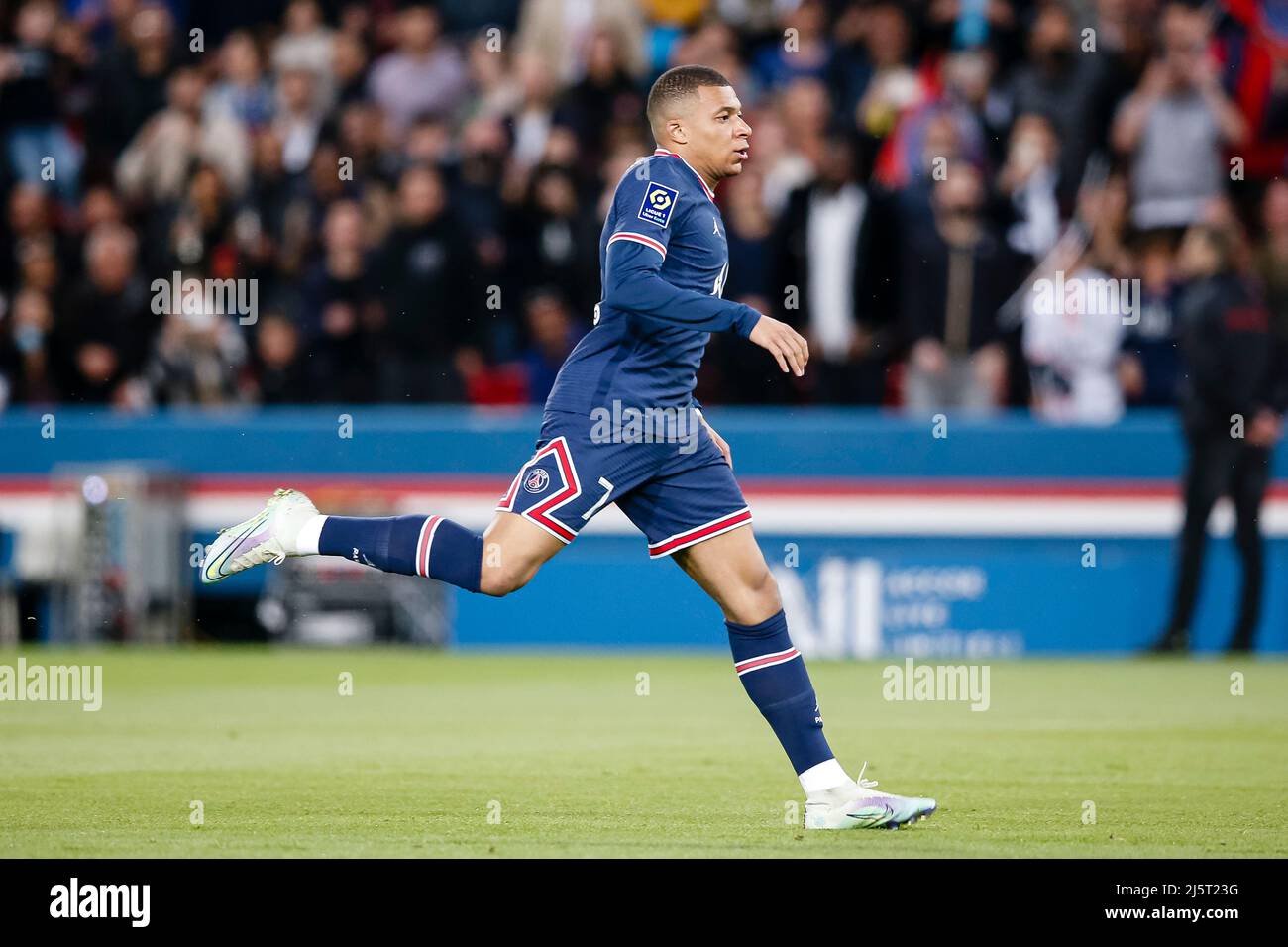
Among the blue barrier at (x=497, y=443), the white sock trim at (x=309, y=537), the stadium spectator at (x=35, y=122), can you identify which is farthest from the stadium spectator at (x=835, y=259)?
the white sock trim at (x=309, y=537)

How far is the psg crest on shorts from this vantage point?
7.55 m

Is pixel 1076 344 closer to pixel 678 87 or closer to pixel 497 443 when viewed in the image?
pixel 497 443

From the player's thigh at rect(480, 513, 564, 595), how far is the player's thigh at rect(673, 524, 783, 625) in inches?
19.5

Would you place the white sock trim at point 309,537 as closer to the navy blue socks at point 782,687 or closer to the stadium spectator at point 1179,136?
the navy blue socks at point 782,687

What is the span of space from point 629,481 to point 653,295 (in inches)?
27.0

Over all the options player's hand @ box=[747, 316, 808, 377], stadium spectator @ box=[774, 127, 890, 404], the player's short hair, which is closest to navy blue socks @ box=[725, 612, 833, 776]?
player's hand @ box=[747, 316, 808, 377]

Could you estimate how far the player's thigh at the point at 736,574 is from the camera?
755cm

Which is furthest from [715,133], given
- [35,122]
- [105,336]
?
[35,122]

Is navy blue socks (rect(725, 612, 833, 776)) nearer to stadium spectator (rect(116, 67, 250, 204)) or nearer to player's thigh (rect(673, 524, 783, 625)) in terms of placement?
player's thigh (rect(673, 524, 783, 625))

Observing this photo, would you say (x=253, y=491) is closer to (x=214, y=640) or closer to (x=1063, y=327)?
(x=214, y=640)
